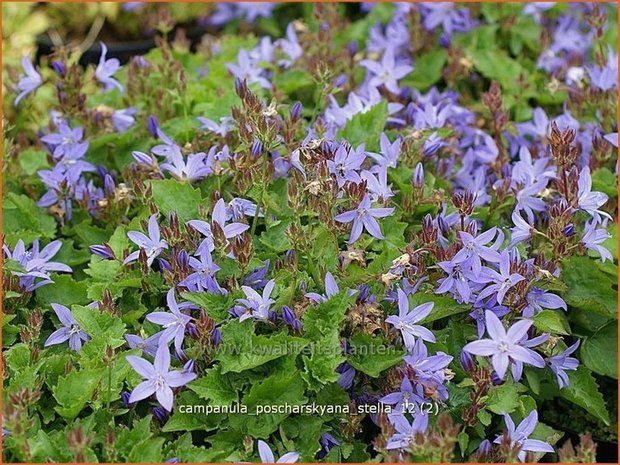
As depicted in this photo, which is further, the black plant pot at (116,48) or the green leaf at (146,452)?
the black plant pot at (116,48)

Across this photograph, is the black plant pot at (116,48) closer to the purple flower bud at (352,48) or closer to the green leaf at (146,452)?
the purple flower bud at (352,48)

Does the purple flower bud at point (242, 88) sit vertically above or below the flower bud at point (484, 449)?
above

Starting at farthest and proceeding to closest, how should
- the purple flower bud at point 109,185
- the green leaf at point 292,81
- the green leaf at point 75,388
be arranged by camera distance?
the green leaf at point 292,81, the purple flower bud at point 109,185, the green leaf at point 75,388

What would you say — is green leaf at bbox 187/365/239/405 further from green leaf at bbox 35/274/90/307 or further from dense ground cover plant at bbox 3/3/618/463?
green leaf at bbox 35/274/90/307

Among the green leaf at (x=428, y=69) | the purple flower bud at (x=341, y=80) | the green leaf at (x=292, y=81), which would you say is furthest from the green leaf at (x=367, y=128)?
the green leaf at (x=428, y=69)

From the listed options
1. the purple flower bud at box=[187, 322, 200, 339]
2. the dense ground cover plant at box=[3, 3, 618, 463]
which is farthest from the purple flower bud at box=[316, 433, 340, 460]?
the purple flower bud at box=[187, 322, 200, 339]
